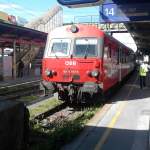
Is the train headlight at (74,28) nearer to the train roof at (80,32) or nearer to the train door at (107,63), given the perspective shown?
the train roof at (80,32)

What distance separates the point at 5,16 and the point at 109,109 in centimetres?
5173

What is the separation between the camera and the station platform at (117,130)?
9.16 meters

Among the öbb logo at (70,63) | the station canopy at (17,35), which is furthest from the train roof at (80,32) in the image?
the station canopy at (17,35)

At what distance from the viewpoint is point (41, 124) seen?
11539 millimetres

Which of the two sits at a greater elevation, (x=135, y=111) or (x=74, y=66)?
(x=74, y=66)

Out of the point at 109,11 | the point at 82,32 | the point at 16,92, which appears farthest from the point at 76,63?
the point at 109,11

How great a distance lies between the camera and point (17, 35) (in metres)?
33.1

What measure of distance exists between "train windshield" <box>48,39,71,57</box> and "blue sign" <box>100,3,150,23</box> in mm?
5795

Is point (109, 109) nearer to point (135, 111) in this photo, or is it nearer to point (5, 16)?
point (135, 111)

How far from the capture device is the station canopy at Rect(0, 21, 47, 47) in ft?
101

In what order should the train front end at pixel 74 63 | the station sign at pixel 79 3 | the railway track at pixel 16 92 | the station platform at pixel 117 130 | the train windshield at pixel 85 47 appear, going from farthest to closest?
the railway track at pixel 16 92
the train windshield at pixel 85 47
the train front end at pixel 74 63
the station platform at pixel 117 130
the station sign at pixel 79 3

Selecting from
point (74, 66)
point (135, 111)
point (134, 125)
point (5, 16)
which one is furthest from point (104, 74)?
point (5, 16)

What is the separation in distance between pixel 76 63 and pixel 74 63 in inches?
2.9

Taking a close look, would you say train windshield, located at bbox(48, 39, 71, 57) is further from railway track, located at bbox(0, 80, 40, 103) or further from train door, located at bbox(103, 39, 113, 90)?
railway track, located at bbox(0, 80, 40, 103)
